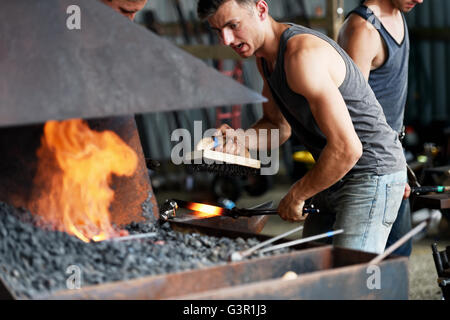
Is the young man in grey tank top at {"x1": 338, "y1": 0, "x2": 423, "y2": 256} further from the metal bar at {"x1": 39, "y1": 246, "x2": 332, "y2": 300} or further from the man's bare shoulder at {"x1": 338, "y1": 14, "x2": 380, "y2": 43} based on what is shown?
the metal bar at {"x1": 39, "y1": 246, "x2": 332, "y2": 300}

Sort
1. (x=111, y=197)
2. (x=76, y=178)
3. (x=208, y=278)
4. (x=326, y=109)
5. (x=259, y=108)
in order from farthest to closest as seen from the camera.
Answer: (x=259, y=108) → (x=111, y=197) → (x=76, y=178) → (x=326, y=109) → (x=208, y=278)

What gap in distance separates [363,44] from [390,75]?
195 millimetres

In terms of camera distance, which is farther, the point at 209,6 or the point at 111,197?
the point at 111,197

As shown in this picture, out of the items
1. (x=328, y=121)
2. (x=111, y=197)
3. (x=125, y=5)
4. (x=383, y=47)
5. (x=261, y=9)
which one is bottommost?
(x=111, y=197)

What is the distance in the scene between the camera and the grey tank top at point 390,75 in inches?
106

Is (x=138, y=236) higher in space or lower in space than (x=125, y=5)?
lower

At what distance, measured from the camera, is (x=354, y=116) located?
2.23m

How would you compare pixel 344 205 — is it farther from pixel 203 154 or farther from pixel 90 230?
pixel 90 230

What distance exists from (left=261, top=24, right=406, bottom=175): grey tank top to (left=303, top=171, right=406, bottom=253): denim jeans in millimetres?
39

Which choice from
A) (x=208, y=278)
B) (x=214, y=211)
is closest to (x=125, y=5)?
(x=214, y=211)

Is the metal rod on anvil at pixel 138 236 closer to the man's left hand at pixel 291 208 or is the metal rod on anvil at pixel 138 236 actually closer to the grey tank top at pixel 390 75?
the man's left hand at pixel 291 208

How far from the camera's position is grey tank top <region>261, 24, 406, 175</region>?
217 cm

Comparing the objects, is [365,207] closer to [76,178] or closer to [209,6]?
[209,6]
